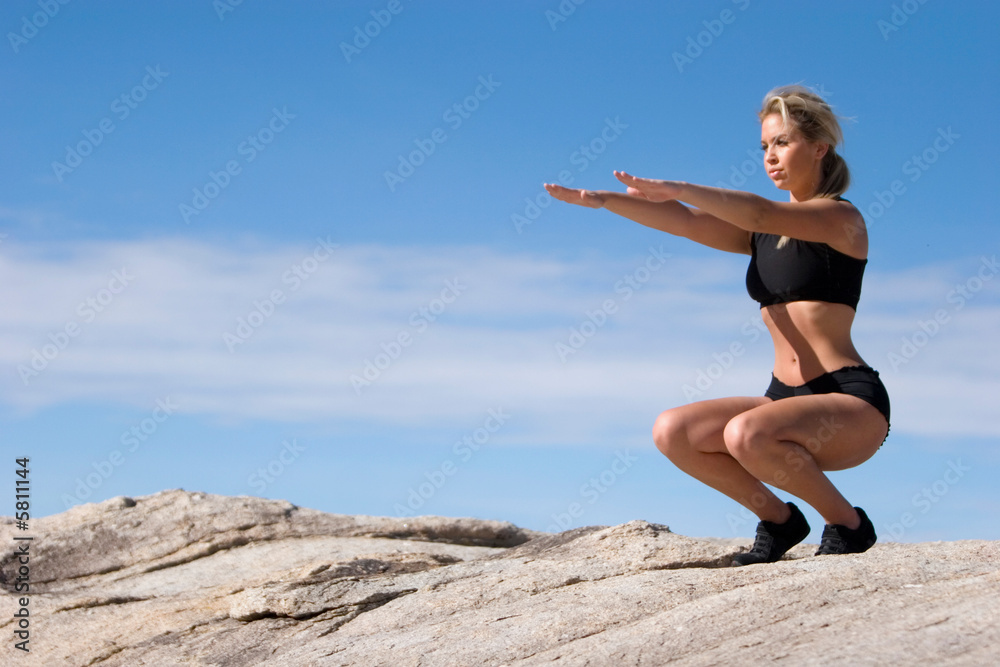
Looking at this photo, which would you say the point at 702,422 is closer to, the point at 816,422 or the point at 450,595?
the point at 816,422

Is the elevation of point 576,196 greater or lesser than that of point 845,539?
greater

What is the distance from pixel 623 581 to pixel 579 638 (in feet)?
2.10

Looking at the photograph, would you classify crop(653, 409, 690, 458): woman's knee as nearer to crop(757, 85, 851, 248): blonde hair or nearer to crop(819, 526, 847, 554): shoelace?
crop(819, 526, 847, 554): shoelace

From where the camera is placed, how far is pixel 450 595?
183 inches

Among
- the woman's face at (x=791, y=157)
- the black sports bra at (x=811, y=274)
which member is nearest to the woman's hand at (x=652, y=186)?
the black sports bra at (x=811, y=274)

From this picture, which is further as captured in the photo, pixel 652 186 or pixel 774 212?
pixel 774 212

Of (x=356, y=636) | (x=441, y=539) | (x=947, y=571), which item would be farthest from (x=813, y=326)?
(x=441, y=539)

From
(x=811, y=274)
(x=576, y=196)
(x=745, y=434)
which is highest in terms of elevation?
(x=576, y=196)

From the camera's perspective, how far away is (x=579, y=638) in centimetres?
372

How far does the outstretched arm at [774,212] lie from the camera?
12.2ft

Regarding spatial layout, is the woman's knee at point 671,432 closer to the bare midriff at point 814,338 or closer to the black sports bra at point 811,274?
the bare midriff at point 814,338

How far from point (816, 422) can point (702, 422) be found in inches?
20.7

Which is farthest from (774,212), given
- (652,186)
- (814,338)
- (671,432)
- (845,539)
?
(845,539)

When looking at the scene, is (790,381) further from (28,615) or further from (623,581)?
(28,615)
